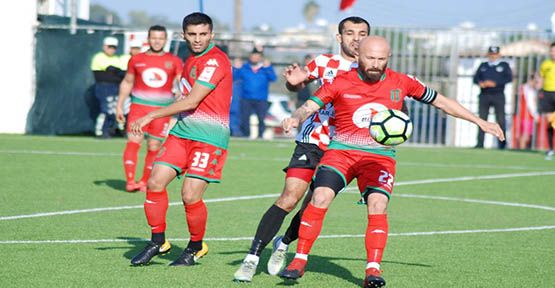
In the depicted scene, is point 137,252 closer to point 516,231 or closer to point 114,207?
point 114,207

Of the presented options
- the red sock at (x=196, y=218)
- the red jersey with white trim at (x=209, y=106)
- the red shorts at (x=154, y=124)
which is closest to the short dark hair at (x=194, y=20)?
the red jersey with white trim at (x=209, y=106)

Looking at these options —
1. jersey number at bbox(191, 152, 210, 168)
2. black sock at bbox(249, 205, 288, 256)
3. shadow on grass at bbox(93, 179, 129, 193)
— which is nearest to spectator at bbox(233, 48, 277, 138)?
shadow on grass at bbox(93, 179, 129, 193)

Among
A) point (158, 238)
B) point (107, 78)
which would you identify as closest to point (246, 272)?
point (158, 238)

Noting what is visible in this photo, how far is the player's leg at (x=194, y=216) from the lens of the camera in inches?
326

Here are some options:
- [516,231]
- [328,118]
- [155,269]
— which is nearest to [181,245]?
[155,269]

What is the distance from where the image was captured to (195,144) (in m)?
8.34

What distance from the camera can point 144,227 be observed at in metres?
10.5

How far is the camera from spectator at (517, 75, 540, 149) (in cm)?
2469

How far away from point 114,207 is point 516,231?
4.50m

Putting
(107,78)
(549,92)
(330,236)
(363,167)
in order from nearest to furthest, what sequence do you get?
(363,167) → (330,236) → (549,92) → (107,78)

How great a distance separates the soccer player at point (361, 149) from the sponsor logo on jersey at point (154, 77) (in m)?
6.51

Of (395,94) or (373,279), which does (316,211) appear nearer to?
(373,279)

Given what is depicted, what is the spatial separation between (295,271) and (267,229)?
2.32 feet

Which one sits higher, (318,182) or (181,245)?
(318,182)
